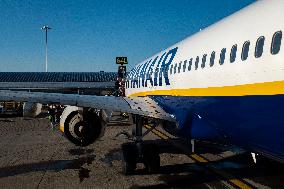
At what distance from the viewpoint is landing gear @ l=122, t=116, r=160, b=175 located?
44.1 feet

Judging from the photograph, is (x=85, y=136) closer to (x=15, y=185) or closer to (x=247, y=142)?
(x=15, y=185)

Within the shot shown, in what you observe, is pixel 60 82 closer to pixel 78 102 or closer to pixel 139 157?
pixel 139 157

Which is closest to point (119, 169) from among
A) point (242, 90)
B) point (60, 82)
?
point (242, 90)

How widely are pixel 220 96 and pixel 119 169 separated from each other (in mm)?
6211

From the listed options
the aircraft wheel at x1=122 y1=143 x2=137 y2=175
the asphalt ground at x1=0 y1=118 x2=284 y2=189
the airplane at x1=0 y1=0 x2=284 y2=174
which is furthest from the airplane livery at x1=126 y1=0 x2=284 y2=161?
the aircraft wheel at x1=122 y1=143 x2=137 y2=175

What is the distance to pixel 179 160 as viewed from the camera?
1535 cm

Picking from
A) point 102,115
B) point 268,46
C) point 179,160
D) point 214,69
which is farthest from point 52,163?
point 268,46

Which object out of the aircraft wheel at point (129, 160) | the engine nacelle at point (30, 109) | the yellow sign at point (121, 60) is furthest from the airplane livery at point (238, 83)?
the yellow sign at point (121, 60)

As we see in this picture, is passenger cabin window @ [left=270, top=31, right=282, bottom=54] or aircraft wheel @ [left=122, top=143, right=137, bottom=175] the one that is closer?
passenger cabin window @ [left=270, top=31, right=282, bottom=54]

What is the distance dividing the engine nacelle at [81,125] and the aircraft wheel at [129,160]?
1251mm

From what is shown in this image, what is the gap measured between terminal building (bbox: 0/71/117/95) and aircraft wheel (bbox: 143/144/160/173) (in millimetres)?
57838

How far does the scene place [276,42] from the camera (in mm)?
7301

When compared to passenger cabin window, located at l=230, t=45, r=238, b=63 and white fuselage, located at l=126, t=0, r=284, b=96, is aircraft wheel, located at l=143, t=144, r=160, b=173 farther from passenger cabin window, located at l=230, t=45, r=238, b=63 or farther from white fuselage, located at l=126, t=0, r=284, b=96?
passenger cabin window, located at l=230, t=45, r=238, b=63

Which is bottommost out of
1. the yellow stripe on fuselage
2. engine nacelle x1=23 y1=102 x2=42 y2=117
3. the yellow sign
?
engine nacelle x1=23 y1=102 x2=42 y2=117
